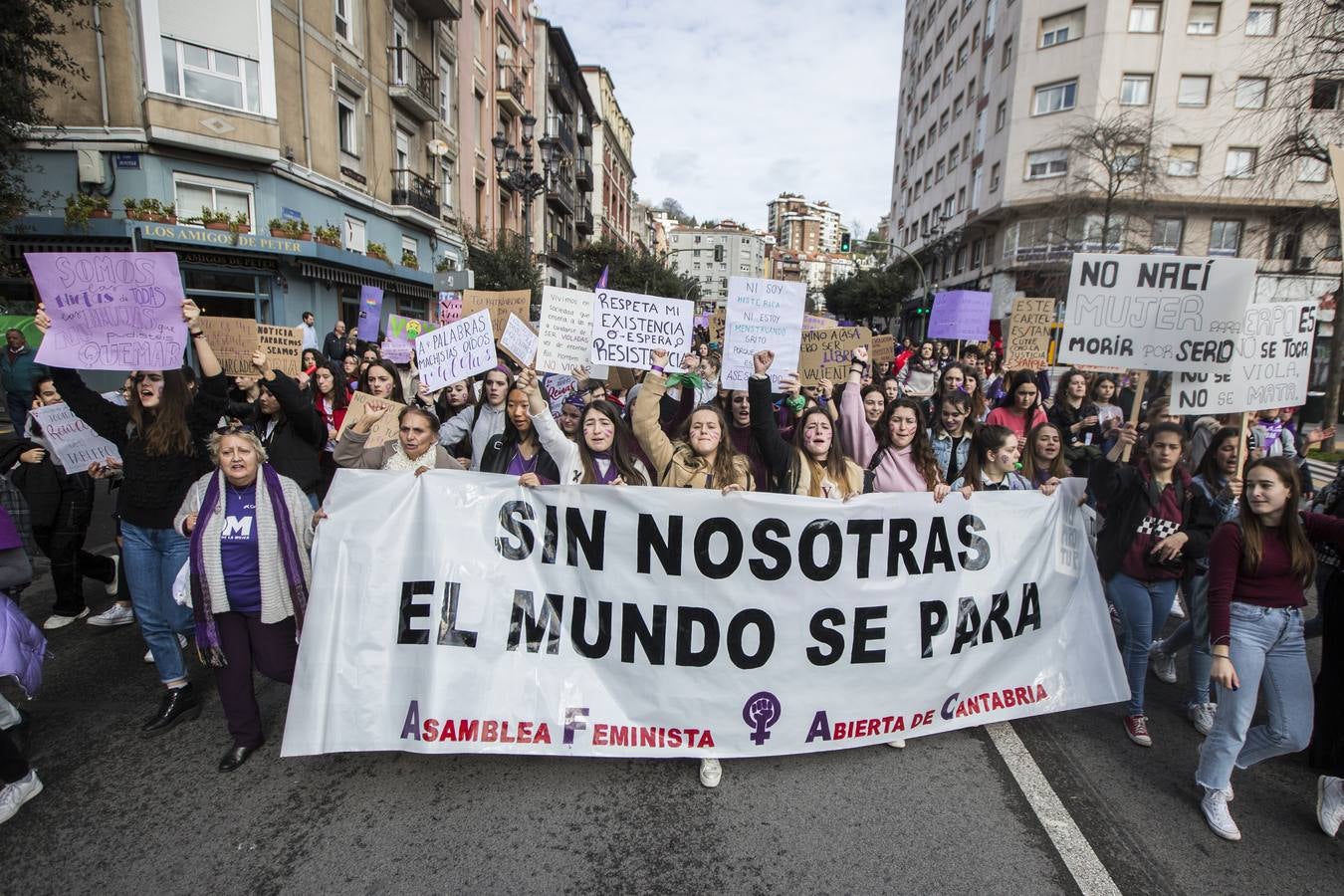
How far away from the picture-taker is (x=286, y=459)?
4.78m

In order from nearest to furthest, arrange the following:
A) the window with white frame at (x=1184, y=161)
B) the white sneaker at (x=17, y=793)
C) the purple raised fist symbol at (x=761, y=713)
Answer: the white sneaker at (x=17, y=793) < the purple raised fist symbol at (x=761, y=713) < the window with white frame at (x=1184, y=161)

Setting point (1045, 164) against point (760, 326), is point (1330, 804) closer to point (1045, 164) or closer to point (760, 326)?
point (760, 326)

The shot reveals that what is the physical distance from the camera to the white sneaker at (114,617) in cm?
480

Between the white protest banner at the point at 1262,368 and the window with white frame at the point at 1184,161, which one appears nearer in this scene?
the white protest banner at the point at 1262,368

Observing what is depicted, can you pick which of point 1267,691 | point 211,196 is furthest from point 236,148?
point 1267,691

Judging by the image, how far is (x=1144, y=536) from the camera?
368cm

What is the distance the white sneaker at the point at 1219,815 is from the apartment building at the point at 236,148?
1364 cm

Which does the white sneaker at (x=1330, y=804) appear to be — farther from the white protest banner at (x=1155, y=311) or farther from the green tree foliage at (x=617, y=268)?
the green tree foliage at (x=617, y=268)

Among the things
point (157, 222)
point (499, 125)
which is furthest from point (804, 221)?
point (157, 222)

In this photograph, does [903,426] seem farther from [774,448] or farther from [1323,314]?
[1323,314]

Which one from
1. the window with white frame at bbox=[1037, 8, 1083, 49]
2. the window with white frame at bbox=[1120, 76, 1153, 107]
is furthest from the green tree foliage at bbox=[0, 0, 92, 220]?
the window with white frame at bbox=[1120, 76, 1153, 107]

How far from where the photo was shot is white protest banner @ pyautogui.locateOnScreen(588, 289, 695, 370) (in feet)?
17.9

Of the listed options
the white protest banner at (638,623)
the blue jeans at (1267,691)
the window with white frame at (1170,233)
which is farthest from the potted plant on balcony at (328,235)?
the window with white frame at (1170,233)

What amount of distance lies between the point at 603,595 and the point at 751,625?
0.72m
